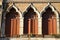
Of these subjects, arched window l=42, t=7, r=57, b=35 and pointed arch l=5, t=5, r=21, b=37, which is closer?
arched window l=42, t=7, r=57, b=35

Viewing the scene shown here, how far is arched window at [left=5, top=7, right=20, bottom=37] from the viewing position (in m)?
27.6

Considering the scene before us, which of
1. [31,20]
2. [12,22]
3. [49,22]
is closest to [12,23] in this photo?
[12,22]

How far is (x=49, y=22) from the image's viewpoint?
2772cm

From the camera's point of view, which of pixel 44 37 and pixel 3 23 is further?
pixel 3 23

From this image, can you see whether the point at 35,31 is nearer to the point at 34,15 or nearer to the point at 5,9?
the point at 34,15

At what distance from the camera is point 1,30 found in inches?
1063

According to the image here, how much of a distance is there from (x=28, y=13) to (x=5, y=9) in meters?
2.29

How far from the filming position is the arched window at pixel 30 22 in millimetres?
27469


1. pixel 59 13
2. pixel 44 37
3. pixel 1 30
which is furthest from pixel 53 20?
pixel 1 30

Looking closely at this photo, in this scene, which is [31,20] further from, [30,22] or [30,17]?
[30,17]

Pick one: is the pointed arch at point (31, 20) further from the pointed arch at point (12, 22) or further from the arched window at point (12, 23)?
the arched window at point (12, 23)

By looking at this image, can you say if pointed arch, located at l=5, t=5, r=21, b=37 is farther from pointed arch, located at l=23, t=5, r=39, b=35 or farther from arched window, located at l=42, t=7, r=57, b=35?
arched window, located at l=42, t=7, r=57, b=35

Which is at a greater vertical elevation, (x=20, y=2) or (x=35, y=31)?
(x=20, y=2)

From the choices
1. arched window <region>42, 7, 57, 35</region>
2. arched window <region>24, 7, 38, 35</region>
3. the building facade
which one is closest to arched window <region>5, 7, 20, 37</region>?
the building facade
